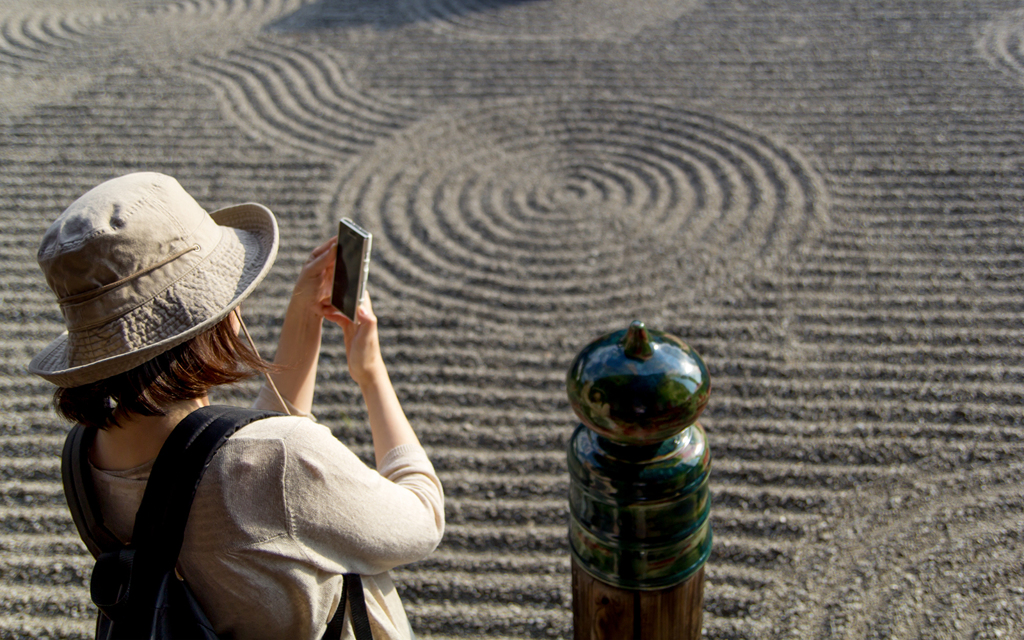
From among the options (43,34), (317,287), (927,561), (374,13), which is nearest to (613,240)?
(927,561)

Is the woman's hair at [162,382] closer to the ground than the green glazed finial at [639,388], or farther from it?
closer to the ground

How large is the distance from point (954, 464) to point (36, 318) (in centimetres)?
376

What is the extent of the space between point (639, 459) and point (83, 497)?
88cm

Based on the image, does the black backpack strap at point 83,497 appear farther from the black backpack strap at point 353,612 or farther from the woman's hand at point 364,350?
the woman's hand at point 364,350

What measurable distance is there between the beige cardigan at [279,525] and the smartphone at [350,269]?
1.53 feet

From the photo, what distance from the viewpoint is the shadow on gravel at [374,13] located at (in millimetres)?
6051

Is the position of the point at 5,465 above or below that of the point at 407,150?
below

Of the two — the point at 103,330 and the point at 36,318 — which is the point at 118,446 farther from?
the point at 36,318

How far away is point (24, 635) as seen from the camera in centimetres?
240

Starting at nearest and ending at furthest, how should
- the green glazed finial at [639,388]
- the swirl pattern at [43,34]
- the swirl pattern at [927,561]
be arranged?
the green glazed finial at [639,388], the swirl pattern at [927,561], the swirl pattern at [43,34]

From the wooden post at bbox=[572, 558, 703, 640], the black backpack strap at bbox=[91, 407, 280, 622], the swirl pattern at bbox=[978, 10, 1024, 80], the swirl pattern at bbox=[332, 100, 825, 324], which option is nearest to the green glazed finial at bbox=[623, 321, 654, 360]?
the wooden post at bbox=[572, 558, 703, 640]

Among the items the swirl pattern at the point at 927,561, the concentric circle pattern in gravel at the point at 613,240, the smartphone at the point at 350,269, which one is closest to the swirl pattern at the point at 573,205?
the concentric circle pattern in gravel at the point at 613,240

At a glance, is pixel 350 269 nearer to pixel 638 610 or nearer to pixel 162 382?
pixel 162 382

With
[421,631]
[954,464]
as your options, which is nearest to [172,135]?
[421,631]
